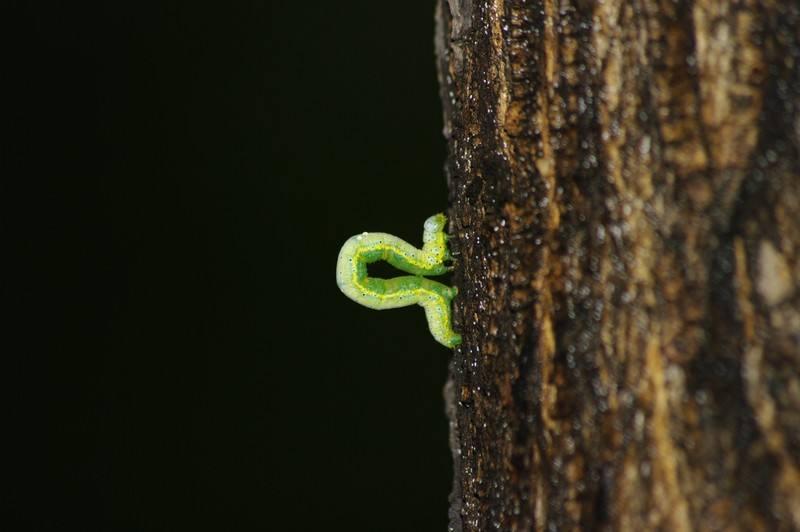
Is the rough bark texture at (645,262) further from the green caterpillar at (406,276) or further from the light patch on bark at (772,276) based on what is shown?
the green caterpillar at (406,276)

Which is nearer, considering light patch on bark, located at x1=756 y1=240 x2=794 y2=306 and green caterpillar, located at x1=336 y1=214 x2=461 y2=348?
light patch on bark, located at x1=756 y1=240 x2=794 y2=306

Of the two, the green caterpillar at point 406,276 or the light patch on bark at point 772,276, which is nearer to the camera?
the light patch on bark at point 772,276

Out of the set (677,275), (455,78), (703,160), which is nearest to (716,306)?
(677,275)

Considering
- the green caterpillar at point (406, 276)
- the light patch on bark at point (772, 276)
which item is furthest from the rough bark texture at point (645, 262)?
the green caterpillar at point (406, 276)

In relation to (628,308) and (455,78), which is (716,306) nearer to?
(628,308)

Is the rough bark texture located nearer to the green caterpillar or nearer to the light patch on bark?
the light patch on bark

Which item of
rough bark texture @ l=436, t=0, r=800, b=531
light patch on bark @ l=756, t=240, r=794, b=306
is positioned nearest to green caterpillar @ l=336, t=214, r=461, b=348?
rough bark texture @ l=436, t=0, r=800, b=531
